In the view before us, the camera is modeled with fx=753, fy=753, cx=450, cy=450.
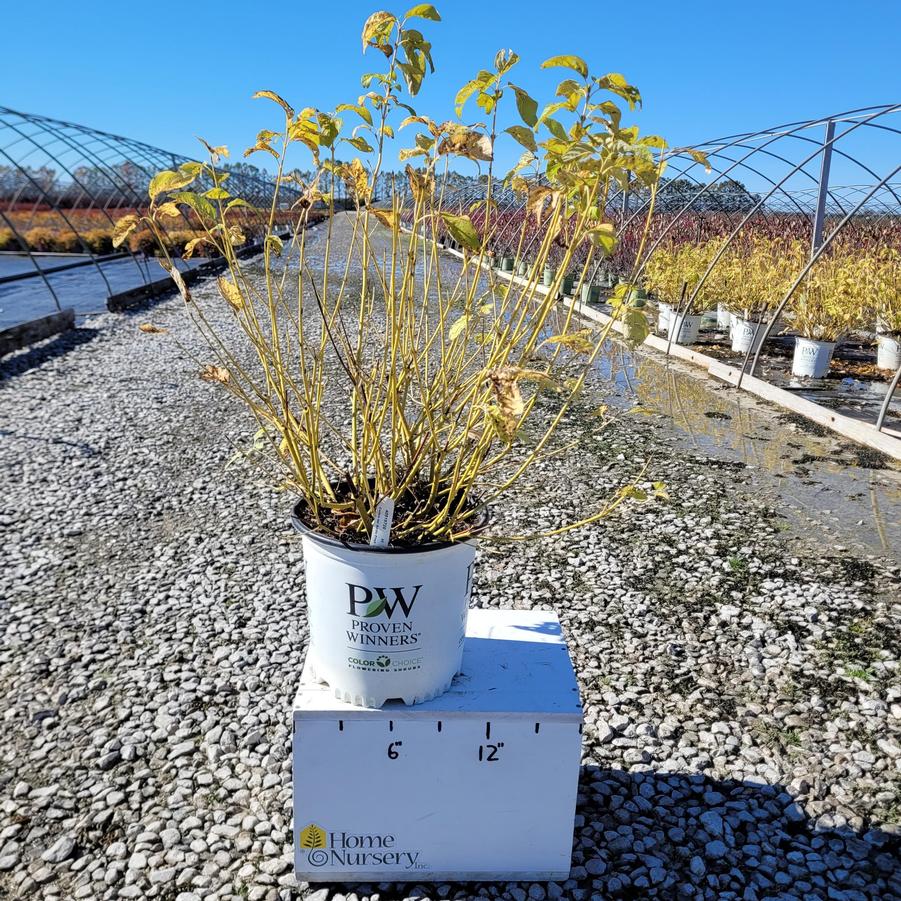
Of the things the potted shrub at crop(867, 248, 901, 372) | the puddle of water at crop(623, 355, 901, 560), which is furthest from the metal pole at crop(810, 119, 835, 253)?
the puddle of water at crop(623, 355, 901, 560)

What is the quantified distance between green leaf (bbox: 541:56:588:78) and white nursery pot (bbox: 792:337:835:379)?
5682mm

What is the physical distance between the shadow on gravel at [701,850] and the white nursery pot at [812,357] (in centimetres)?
520

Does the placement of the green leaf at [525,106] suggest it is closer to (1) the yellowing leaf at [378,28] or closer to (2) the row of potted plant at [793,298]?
(1) the yellowing leaf at [378,28]

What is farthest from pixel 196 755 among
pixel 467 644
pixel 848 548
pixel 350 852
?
pixel 848 548

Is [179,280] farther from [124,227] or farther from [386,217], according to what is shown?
[386,217]

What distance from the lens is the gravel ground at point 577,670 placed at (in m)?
1.75

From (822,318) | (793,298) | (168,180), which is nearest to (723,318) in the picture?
(793,298)

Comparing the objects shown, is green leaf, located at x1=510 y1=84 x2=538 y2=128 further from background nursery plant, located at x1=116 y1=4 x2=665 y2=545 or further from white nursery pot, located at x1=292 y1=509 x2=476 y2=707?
white nursery pot, located at x1=292 y1=509 x2=476 y2=707

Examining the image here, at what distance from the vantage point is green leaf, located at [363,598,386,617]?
1.58 m

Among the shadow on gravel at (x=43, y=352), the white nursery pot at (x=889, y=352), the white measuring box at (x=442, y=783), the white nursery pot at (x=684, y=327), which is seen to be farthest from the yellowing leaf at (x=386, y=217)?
the white nursery pot at (x=684, y=327)

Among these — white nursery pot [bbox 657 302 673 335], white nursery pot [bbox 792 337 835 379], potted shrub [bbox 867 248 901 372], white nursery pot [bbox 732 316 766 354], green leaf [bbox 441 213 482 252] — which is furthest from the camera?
white nursery pot [bbox 657 302 673 335]

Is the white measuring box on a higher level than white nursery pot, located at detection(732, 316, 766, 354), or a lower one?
lower

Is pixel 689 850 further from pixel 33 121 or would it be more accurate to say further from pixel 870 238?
pixel 870 238

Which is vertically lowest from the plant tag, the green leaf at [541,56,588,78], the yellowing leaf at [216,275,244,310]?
the plant tag
